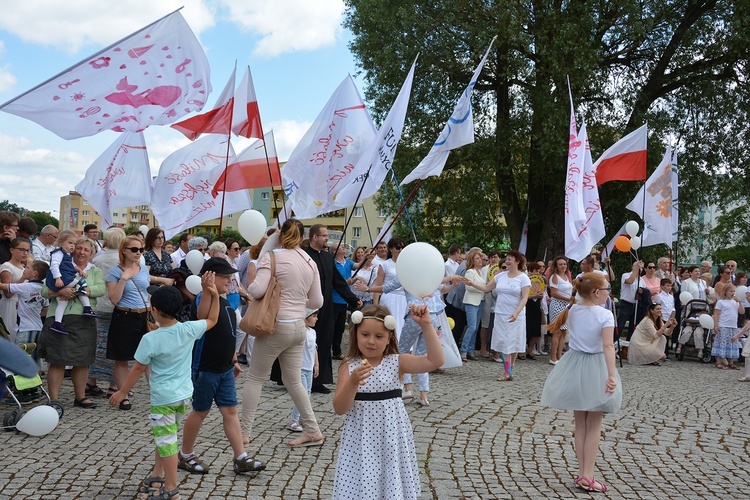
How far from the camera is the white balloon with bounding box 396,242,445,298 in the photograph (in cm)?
398

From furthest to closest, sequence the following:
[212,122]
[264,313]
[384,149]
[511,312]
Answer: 1. [511,312]
2. [212,122]
3. [384,149]
4. [264,313]

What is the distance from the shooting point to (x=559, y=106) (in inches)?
719

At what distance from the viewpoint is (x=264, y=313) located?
231 inches

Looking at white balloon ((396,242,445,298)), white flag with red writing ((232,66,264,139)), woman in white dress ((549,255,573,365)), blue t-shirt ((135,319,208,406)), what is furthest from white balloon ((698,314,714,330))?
blue t-shirt ((135,319,208,406))

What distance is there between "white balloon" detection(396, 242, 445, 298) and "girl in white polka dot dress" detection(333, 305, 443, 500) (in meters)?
0.22

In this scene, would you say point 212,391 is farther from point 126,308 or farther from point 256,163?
point 256,163

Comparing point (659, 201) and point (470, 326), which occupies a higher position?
point (659, 201)

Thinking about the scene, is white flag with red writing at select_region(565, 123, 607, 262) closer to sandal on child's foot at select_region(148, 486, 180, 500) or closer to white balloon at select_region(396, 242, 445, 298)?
white balloon at select_region(396, 242, 445, 298)

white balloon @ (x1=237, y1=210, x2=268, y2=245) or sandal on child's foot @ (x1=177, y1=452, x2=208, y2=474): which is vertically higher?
white balloon @ (x1=237, y1=210, x2=268, y2=245)

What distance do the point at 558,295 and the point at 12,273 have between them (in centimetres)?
858

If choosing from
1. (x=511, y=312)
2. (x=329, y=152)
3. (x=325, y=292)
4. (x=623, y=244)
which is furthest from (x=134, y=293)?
(x=623, y=244)

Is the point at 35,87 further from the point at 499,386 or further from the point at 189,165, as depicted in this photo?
the point at 499,386

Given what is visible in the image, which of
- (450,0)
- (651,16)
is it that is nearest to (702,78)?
(651,16)

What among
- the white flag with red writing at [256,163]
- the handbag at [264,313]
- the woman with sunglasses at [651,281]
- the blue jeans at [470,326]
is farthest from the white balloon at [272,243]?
the woman with sunglasses at [651,281]
